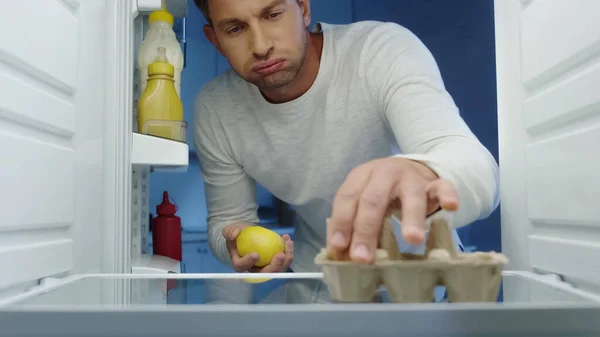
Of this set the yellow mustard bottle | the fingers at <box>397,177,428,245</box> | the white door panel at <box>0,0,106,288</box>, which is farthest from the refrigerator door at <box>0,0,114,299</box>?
the fingers at <box>397,177,428,245</box>

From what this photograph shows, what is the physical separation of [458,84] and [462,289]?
2029mm

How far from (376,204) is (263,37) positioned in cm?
75

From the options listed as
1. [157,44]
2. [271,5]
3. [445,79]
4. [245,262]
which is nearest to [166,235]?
[245,262]

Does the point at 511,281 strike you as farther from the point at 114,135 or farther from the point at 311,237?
the point at 311,237

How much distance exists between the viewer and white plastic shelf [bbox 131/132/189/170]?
99 centimetres

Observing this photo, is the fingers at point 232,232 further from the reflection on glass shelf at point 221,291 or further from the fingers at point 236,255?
the reflection on glass shelf at point 221,291

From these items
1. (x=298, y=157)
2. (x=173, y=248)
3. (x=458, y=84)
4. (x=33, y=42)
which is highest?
(x=458, y=84)

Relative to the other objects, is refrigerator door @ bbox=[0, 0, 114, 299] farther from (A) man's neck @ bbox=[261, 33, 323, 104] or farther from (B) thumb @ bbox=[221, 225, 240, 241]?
(A) man's neck @ bbox=[261, 33, 323, 104]

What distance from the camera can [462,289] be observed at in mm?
482

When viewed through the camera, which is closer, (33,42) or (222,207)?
(33,42)

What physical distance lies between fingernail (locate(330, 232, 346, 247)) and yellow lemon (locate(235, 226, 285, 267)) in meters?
0.61

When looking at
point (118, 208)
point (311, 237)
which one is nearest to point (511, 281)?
point (118, 208)

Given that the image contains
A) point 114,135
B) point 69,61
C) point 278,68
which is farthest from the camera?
point 278,68

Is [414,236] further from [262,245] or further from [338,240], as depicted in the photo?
[262,245]
